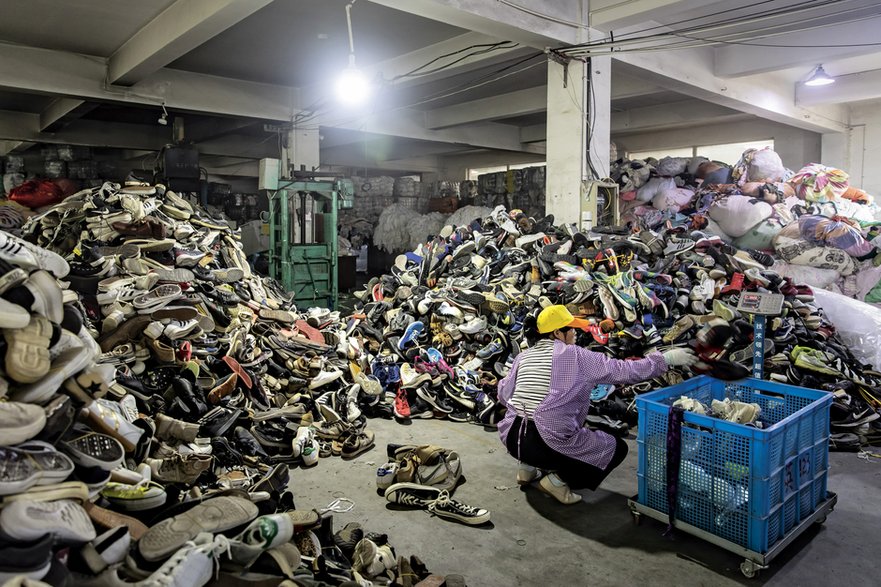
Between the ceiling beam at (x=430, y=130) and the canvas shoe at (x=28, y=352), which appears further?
the ceiling beam at (x=430, y=130)

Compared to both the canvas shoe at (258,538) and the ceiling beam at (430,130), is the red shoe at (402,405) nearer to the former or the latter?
the canvas shoe at (258,538)

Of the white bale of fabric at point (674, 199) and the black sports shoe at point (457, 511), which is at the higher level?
the white bale of fabric at point (674, 199)

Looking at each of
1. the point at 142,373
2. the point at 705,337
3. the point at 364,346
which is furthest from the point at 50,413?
the point at 364,346

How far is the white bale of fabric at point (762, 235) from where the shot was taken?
7.72 meters

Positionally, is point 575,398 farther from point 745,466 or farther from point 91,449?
point 91,449

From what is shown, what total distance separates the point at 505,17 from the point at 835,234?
4.60 m

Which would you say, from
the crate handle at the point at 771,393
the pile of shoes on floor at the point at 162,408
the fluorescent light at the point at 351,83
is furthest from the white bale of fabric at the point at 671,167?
the crate handle at the point at 771,393

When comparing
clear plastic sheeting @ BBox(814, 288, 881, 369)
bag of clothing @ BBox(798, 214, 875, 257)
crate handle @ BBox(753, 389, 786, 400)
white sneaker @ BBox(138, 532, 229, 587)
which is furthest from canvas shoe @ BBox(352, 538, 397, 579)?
bag of clothing @ BBox(798, 214, 875, 257)

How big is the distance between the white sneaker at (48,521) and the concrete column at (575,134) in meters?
6.03

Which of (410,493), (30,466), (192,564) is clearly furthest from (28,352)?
(410,493)

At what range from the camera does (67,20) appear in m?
6.73

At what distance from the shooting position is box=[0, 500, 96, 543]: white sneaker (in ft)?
5.34

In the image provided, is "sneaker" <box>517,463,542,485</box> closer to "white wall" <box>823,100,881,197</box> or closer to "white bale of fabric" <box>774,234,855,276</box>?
"white bale of fabric" <box>774,234,855,276</box>

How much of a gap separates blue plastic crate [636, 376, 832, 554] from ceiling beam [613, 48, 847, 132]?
5.20 m
